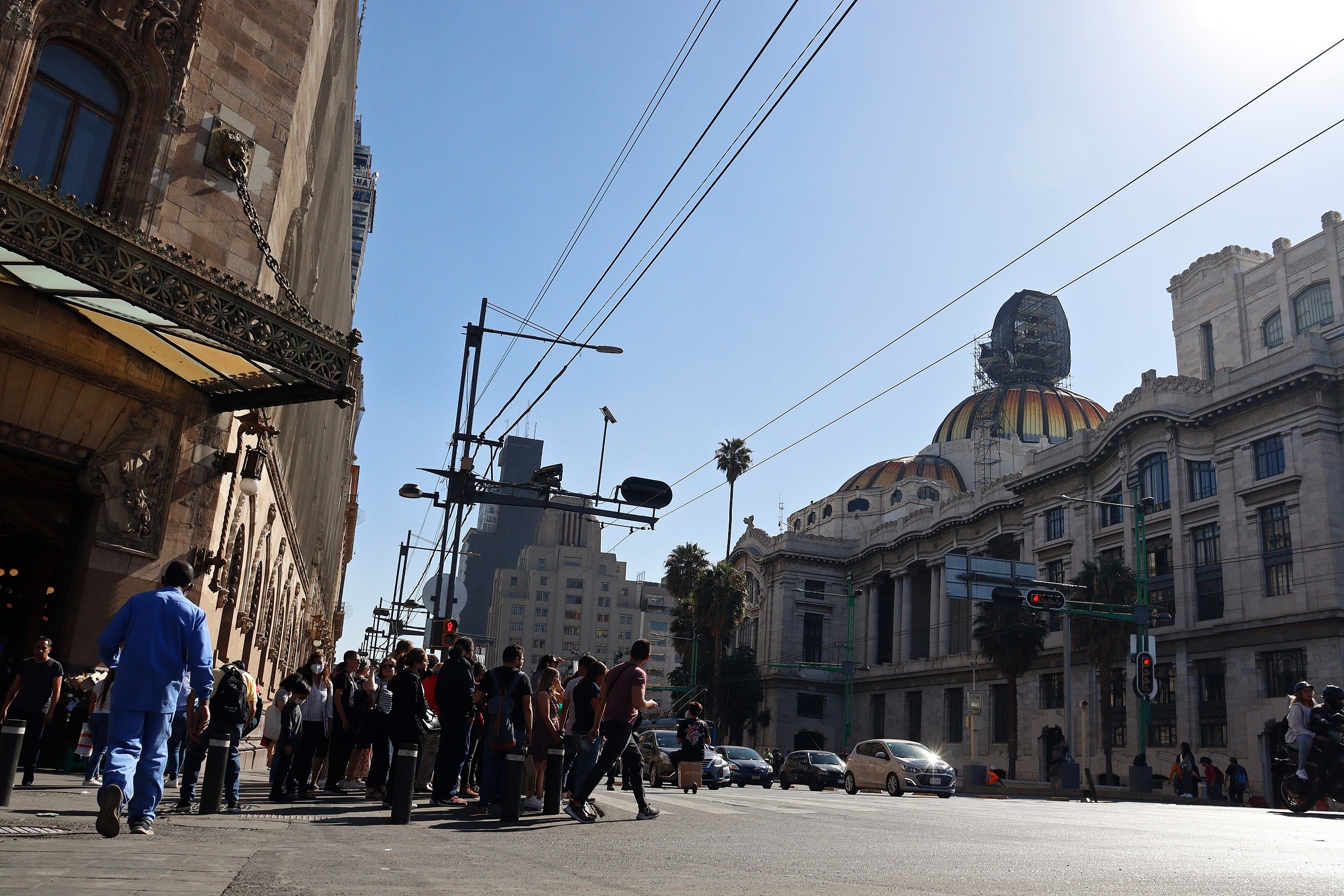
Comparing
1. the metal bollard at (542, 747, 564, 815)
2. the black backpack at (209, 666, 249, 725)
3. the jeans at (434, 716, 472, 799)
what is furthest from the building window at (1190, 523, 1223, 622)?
the black backpack at (209, 666, 249, 725)

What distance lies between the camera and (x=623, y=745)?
38.4 ft

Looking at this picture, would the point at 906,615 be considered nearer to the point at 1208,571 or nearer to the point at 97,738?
the point at 1208,571

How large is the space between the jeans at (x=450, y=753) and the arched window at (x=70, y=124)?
838cm

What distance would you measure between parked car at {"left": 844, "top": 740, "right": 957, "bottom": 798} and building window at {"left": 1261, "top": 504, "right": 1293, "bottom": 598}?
20.9 meters

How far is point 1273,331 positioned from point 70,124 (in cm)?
5866

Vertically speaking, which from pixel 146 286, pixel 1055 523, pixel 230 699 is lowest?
pixel 230 699

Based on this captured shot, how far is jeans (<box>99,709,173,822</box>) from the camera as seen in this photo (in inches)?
271

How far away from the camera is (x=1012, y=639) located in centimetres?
5169

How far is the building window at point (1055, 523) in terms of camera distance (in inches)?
2297

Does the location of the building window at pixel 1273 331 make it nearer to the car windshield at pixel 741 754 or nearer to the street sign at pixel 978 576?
the street sign at pixel 978 576

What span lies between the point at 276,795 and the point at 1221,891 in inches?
384

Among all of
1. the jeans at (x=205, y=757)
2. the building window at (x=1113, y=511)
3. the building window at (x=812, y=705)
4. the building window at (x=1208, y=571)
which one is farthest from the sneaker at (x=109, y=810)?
the building window at (x=812, y=705)

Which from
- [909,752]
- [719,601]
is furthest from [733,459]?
[909,752]

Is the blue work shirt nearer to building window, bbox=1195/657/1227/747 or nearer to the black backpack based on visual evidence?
the black backpack
